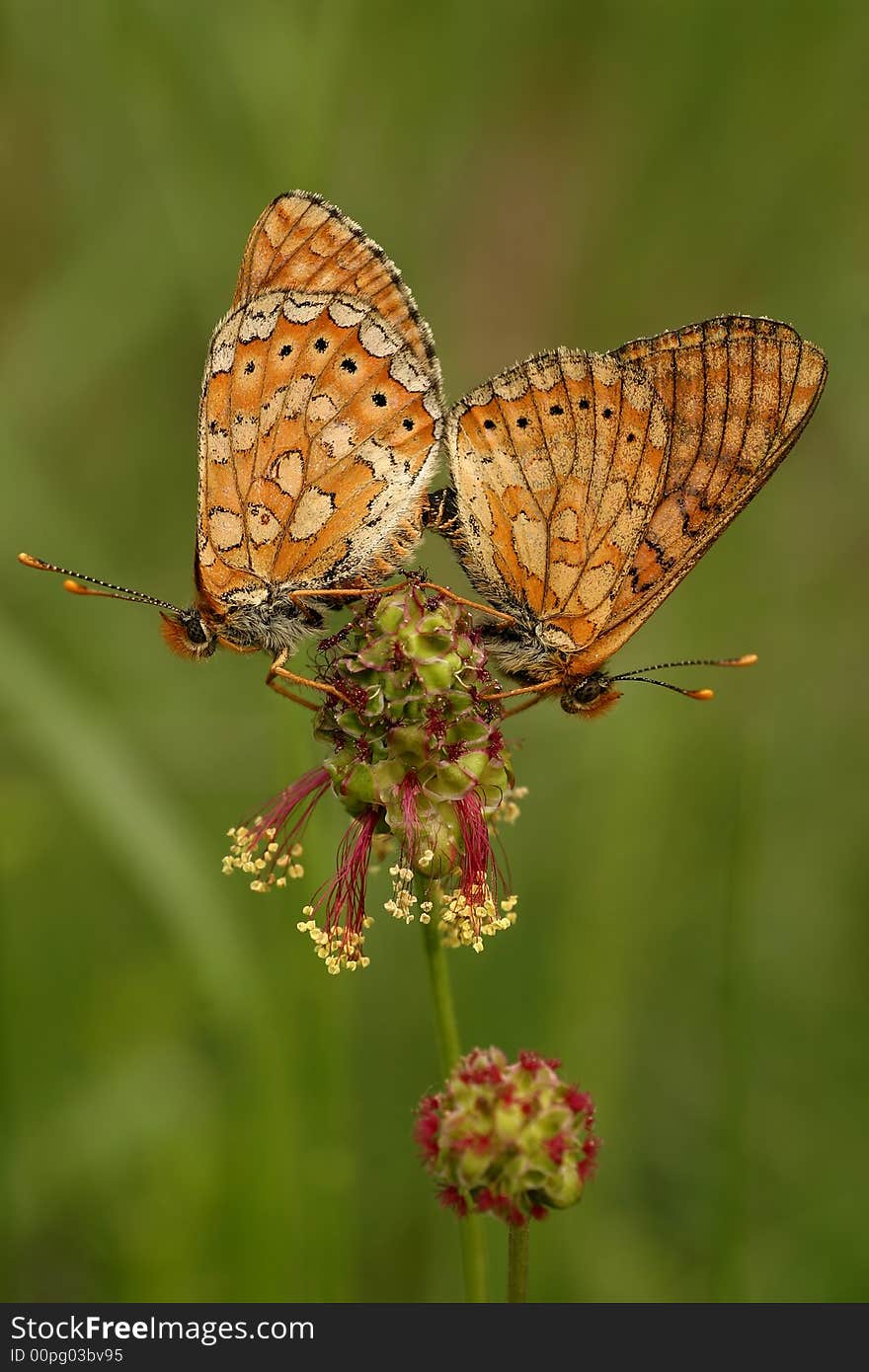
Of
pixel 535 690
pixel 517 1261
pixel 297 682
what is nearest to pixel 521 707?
pixel 535 690

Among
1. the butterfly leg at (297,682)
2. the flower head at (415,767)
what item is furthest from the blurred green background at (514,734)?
the flower head at (415,767)

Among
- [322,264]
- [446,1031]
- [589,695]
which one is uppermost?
[322,264]

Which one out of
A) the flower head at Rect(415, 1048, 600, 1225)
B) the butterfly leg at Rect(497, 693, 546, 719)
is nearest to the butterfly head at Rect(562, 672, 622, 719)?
the butterfly leg at Rect(497, 693, 546, 719)

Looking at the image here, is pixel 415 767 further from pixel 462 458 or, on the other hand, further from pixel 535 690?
pixel 462 458
